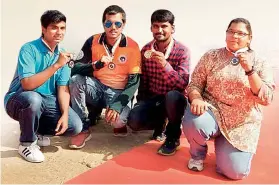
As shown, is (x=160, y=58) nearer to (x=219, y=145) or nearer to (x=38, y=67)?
(x=219, y=145)

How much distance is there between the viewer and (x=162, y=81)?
3.05 metres

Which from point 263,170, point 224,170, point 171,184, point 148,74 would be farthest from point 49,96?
point 263,170

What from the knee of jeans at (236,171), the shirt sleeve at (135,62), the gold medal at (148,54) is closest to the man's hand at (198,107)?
the knee of jeans at (236,171)

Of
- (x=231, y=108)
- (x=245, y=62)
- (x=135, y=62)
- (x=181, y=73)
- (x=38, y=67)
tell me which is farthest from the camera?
(x=135, y=62)

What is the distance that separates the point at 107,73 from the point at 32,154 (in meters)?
0.99

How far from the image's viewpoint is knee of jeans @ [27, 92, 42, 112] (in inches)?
103

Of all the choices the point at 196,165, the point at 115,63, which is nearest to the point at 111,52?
the point at 115,63

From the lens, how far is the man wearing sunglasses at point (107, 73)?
119 inches

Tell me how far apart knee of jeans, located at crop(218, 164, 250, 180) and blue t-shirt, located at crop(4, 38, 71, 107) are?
4.87 feet

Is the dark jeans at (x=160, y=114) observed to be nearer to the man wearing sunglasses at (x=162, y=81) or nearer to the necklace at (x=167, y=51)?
the man wearing sunglasses at (x=162, y=81)

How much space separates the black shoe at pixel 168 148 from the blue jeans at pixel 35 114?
72cm

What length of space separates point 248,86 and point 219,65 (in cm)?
27

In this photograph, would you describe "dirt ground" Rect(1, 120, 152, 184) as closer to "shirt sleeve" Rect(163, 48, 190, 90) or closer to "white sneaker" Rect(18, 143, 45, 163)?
"white sneaker" Rect(18, 143, 45, 163)

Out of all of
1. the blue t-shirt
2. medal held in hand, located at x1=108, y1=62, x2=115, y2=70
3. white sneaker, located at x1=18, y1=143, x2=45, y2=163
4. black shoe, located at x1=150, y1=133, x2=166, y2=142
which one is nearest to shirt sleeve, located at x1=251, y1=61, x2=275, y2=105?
black shoe, located at x1=150, y1=133, x2=166, y2=142
